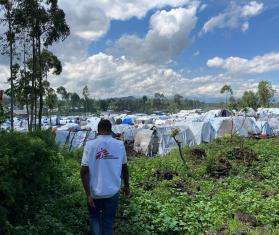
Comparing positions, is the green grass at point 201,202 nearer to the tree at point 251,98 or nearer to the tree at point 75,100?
the tree at point 251,98

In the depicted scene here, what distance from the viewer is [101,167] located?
21.6 feet

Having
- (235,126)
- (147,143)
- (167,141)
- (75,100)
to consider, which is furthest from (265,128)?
(75,100)

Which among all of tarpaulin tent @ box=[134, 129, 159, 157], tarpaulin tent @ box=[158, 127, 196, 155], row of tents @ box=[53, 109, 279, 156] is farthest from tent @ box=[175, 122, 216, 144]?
tarpaulin tent @ box=[134, 129, 159, 157]

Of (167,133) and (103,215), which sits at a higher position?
(103,215)

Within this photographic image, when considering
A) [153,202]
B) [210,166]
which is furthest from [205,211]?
[210,166]

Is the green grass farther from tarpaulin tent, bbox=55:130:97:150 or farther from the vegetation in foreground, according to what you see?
tarpaulin tent, bbox=55:130:97:150

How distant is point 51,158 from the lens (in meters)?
9.01

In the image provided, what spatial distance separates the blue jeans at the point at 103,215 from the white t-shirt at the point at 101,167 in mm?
115

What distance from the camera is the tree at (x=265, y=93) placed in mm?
87325

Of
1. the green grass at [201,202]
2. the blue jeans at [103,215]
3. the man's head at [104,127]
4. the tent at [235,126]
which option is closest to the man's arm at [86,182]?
the blue jeans at [103,215]

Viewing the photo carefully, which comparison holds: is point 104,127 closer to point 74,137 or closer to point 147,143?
point 147,143

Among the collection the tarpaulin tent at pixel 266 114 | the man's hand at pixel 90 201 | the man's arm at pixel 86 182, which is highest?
the man's arm at pixel 86 182

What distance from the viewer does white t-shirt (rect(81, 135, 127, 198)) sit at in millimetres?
6555

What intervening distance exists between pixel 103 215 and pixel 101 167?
0.66 meters
